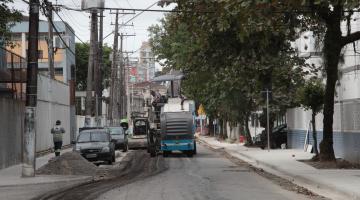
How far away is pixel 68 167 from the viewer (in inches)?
917

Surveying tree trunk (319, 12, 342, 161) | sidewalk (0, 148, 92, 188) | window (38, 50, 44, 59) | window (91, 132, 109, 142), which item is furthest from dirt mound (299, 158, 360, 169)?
window (38, 50, 44, 59)

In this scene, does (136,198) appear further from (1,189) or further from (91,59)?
(91,59)

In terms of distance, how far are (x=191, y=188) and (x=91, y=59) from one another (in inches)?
858

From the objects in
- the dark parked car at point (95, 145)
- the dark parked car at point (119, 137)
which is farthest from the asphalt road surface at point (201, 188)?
the dark parked car at point (119, 137)

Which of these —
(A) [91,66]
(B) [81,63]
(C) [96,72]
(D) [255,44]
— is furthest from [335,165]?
(B) [81,63]

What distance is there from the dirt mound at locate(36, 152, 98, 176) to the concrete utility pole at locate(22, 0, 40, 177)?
60.7 inches

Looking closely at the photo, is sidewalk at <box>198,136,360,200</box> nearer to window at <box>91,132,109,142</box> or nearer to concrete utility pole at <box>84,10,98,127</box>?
window at <box>91,132,109,142</box>

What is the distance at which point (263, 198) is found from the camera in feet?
50.1

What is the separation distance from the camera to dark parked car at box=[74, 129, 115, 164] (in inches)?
1119

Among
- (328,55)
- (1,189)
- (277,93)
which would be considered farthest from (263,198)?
(277,93)

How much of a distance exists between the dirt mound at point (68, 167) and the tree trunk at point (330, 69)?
8411 millimetres

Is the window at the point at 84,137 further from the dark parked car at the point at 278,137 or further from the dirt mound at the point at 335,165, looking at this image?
the dark parked car at the point at 278,137

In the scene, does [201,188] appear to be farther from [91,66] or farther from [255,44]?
[91,66]

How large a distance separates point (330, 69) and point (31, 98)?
10.4 meters
